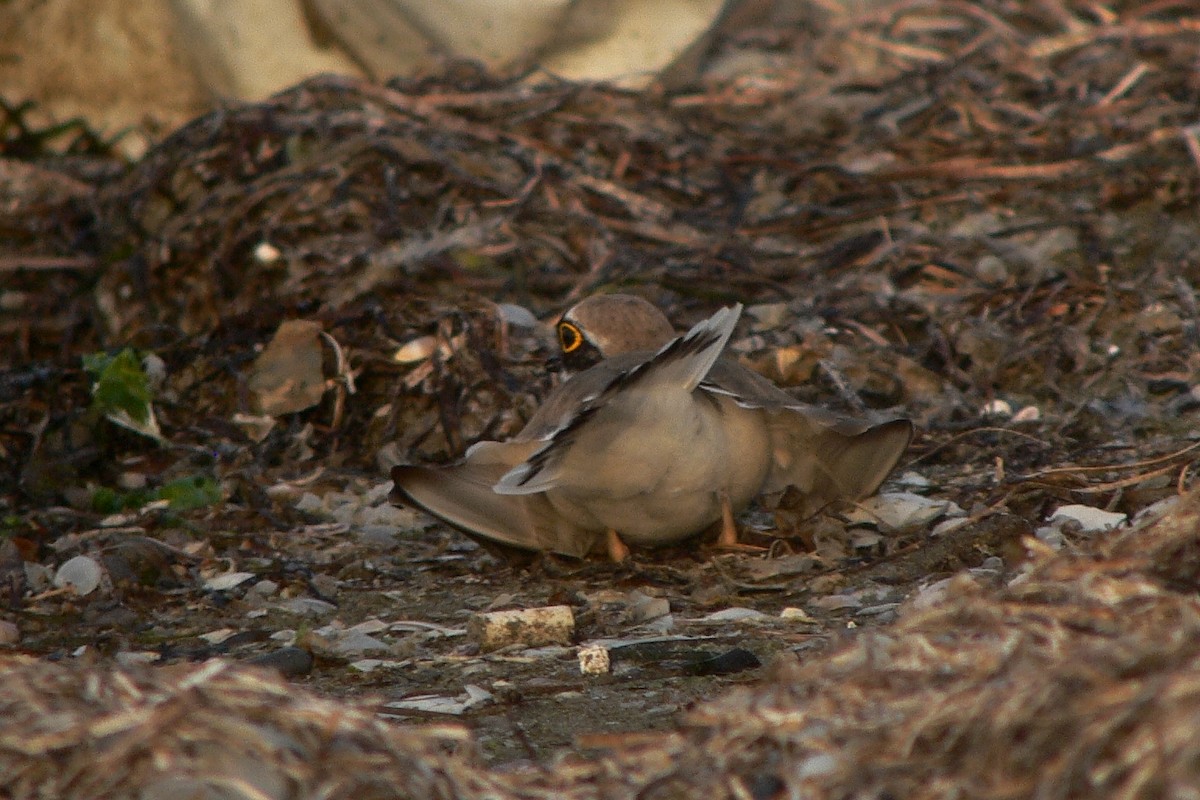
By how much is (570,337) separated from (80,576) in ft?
4.61

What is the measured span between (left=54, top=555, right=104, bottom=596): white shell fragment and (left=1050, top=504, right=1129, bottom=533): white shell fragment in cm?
227

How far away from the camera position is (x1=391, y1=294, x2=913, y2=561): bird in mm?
3430

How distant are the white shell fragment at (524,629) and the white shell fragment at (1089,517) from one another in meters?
1.16

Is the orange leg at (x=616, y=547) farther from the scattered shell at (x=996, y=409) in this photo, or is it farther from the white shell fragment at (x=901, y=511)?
the scattered shell at (x=996, y=409)

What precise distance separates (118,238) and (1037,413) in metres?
3.85

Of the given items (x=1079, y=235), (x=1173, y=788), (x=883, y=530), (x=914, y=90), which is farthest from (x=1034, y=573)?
(x=914, y=90)

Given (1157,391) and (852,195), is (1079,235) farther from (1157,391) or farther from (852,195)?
(1157,391)

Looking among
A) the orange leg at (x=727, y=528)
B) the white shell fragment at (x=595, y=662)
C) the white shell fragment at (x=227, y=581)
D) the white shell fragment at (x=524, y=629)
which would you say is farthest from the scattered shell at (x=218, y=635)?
the orange leg at (x=727, y=528)

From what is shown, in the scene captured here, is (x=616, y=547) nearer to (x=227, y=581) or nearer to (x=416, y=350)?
(x=227, y=581)

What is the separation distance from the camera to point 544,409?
3914 millimetres

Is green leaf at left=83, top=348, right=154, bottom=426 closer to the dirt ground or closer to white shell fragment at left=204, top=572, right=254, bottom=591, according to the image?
the dirt ground

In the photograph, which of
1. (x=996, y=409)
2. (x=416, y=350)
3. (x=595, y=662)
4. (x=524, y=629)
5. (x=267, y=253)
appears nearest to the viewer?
(x=595, y=662)

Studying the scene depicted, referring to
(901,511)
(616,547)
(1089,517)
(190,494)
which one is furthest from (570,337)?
(1089,517)

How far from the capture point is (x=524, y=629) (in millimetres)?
3135
